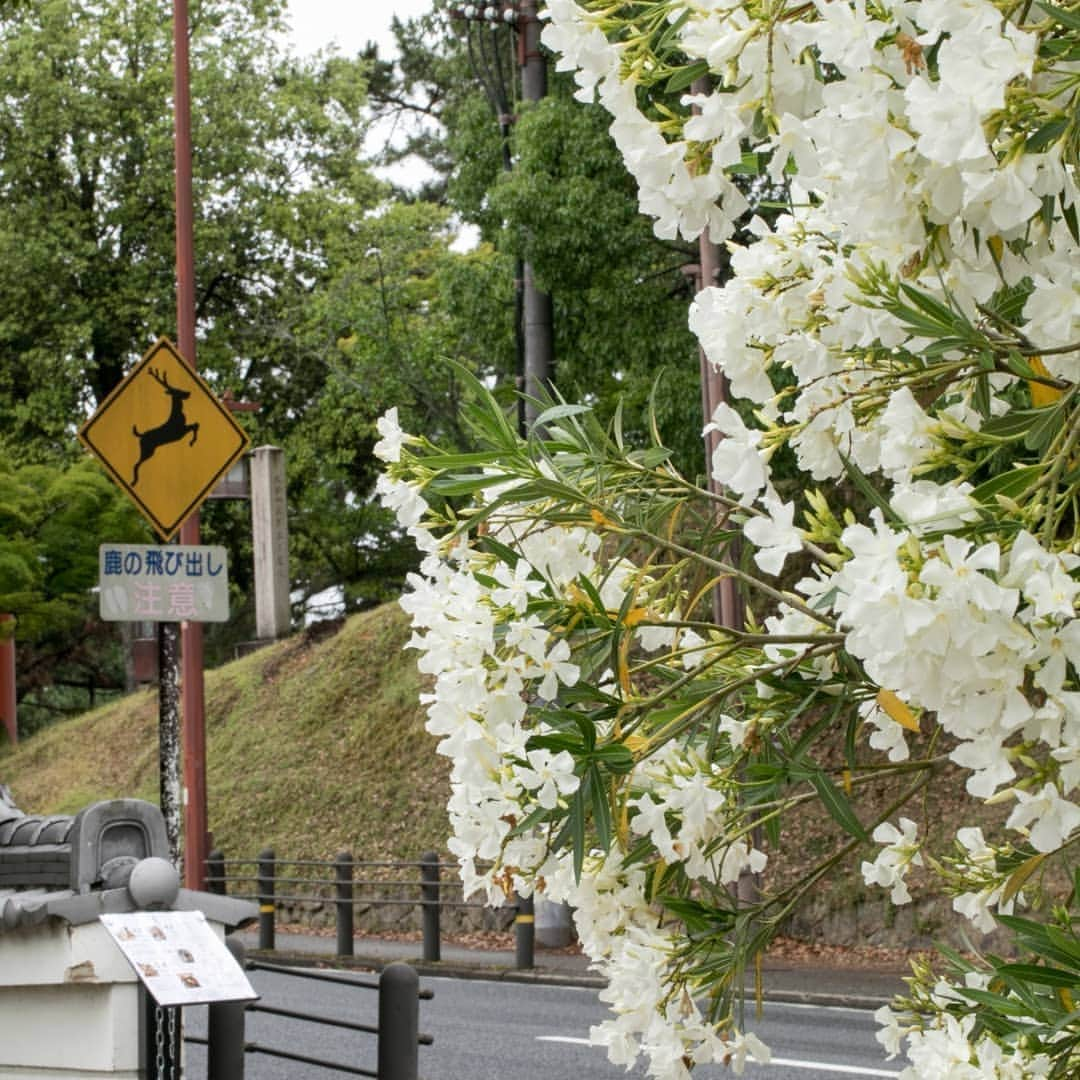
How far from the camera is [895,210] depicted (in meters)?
2.01

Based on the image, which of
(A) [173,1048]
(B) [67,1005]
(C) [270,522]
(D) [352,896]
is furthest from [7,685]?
(A) [173,1048]

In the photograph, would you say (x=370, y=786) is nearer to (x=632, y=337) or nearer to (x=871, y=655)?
(x=632, y=337)

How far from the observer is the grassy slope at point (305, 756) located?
955 inches

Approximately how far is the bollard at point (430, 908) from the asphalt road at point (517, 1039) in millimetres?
1554

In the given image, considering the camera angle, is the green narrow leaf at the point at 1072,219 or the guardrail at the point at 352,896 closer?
the green narrow leaf at the point at 1072,219

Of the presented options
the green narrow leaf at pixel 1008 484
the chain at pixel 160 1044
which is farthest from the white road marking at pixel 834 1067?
the green narrow leaf at pixel 1008 484

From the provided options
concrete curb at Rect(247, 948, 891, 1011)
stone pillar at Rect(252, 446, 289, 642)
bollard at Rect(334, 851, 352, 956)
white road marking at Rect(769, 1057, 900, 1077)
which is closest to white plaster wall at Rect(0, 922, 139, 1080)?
concrete curb at Rect(247, 948, 891, 1011)

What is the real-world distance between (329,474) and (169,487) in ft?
89.1

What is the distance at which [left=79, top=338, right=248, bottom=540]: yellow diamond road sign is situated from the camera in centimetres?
948

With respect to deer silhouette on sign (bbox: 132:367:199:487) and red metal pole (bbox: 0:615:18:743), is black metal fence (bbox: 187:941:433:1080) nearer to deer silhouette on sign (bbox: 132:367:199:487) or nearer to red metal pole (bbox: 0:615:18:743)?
deer silhouette on sign (bbox: 132:367:199:487)

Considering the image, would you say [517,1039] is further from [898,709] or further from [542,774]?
[898,709]

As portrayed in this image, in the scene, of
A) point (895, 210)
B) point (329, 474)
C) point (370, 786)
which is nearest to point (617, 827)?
point (895, 210)

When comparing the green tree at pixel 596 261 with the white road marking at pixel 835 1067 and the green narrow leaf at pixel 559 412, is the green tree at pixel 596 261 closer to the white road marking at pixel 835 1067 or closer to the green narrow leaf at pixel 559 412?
the white road marking at pixel 835 1067

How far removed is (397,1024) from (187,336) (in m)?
9.50
